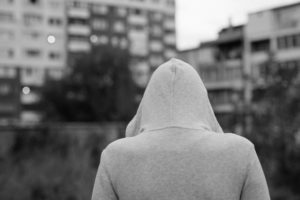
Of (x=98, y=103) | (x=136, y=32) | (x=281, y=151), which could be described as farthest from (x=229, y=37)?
(x=281, y=151)

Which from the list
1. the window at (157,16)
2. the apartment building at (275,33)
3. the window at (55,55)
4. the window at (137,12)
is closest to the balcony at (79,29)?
the window at (55,55)

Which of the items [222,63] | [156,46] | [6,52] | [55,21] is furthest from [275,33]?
[6,52]

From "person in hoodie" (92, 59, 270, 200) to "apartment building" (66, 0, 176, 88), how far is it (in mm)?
47056

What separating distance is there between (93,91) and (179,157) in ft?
111

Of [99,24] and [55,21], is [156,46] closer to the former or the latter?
[99,24]

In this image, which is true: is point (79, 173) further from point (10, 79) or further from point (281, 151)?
point (10, 79)

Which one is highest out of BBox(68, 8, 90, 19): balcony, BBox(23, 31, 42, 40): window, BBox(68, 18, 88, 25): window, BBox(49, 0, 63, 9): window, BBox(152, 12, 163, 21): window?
BBox(49, 0, 63, 9): window

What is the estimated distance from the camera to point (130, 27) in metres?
54.2

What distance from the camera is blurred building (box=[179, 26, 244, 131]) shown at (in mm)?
40781

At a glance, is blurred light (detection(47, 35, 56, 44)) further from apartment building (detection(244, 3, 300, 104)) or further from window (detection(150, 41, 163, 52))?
apartment building (detection(244, 3, 300, 104))

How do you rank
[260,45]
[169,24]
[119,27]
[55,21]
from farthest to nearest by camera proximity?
[169,24], [119,27], [55,21], [260,45]

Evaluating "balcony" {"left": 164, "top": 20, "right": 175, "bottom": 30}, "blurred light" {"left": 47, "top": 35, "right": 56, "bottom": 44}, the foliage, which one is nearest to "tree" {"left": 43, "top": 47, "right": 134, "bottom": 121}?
"blurred light" {"left": 47, "top": 35, "right": 56, "bottom": 44}

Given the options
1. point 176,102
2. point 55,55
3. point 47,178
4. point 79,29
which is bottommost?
point 47,178

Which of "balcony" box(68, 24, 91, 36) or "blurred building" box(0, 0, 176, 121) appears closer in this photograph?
"blurred building" box(0, 0, 176, 121)
